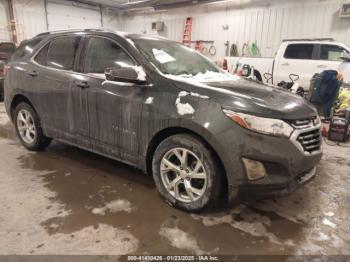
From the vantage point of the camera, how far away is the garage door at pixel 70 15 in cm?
1170

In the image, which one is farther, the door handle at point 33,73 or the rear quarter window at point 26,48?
the rear quarter window at point 26,48

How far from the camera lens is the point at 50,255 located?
6.16 ft

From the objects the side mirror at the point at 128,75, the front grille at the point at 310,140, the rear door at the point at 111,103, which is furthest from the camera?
the rear door at the point at 111,103

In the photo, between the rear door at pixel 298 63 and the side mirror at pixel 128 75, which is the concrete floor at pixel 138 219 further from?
the rear door at pixel 298 63

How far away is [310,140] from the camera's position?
7.33ft

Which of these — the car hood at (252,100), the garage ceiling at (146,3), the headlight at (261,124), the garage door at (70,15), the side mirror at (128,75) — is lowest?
the headlight at (261,124)

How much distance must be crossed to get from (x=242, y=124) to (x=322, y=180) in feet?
5.83

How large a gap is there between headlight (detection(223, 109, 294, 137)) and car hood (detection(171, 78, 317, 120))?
0.04 m

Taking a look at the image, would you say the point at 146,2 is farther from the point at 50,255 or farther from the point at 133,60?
the point at 50,255

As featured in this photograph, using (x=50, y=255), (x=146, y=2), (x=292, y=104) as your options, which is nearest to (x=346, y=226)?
(x=292, y=104)

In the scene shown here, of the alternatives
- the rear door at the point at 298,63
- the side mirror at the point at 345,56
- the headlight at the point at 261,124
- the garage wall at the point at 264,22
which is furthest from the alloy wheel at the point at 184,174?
the garage wall at the point at 264,22

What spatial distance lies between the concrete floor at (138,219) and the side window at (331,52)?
5176 millimetres

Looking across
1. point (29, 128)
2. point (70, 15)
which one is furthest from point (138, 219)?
point (70, 15)

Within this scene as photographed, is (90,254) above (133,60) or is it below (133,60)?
below
